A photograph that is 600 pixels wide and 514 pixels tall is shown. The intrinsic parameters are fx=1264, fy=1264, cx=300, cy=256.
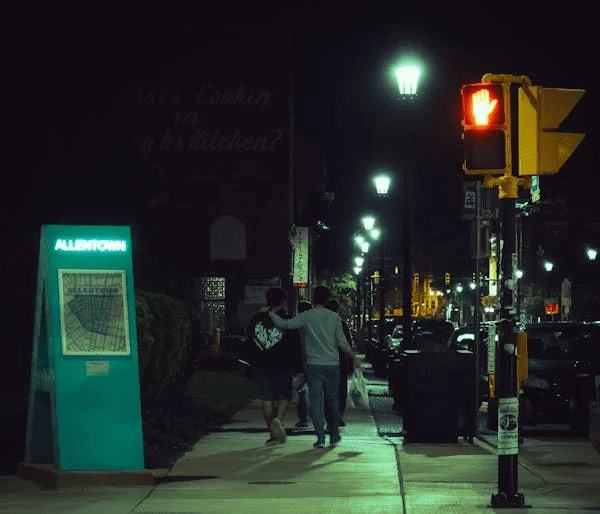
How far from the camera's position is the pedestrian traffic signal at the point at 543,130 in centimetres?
962

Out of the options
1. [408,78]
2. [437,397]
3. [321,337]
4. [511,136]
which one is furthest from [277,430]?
[408,78]

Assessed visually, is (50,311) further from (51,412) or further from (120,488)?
(120,488)

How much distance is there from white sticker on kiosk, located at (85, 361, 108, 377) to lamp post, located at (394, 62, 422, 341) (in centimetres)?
950

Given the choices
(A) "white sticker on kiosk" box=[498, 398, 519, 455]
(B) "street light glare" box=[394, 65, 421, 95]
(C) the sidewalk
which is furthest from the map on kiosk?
(B) "street light glare" box=[394, 65, 421, 95]

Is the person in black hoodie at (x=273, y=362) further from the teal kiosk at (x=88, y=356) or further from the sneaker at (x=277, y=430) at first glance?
the teal kiosk at (x=88, y=356)

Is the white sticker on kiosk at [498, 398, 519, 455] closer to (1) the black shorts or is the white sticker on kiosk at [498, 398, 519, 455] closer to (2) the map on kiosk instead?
(2) the map on kiosk

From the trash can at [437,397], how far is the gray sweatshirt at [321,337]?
3.62ft

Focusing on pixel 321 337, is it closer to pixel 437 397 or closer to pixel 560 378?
pixel 437 397

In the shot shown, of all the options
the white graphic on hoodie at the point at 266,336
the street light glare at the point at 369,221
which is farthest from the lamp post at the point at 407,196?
the street light glare at the point at 369,221

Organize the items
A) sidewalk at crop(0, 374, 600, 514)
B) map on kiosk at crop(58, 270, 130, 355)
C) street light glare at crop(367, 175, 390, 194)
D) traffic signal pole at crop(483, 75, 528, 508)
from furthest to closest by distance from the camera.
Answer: street light glare at crop(367, 175, 390, 194) < map on kiosk at crop(58, 270, 130, 355) < sidewalk at crop(0, 374, 600, 514) < traffic signal pole at crop(483, 75, 528, 508)

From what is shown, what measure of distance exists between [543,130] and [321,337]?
18.4 feet

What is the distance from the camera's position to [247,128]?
40812 millimetres

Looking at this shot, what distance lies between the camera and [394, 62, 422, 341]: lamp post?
1944 centimetres

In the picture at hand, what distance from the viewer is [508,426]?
9.75m
